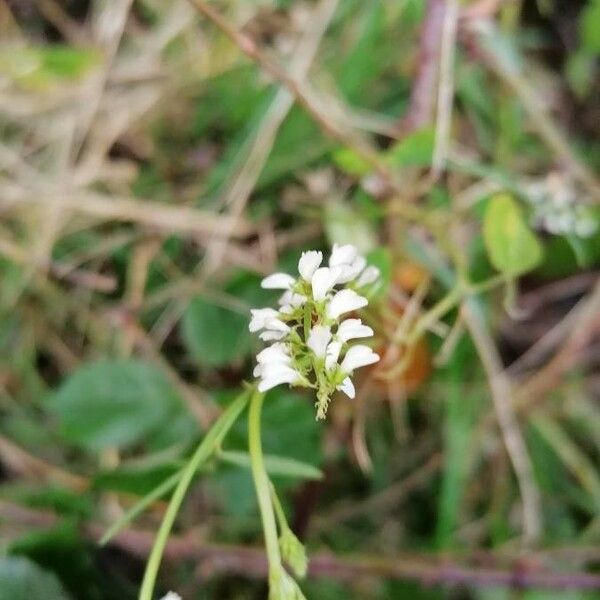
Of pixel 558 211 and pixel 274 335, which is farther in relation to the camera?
pixel 558 211

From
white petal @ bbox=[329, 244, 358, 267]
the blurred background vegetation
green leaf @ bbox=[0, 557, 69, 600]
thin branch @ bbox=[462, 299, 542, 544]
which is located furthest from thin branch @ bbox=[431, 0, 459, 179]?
green leaf @ bbox=[0, 557, 69, 600]

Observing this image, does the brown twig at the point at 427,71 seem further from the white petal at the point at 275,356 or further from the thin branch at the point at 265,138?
the white petal at the point at 275,356

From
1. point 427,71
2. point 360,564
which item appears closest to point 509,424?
point 360,564

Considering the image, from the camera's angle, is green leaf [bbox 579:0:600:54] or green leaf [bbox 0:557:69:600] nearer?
green leaf [bbox 0:557:69:600]

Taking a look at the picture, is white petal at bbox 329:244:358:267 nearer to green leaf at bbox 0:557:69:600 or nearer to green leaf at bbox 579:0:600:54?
green leaf at bbox 0:557:69:600

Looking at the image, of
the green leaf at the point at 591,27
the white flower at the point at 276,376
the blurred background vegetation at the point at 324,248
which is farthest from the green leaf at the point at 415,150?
the white flower at the point at 276,376

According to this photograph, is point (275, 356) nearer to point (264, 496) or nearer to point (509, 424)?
point (264, 496)
